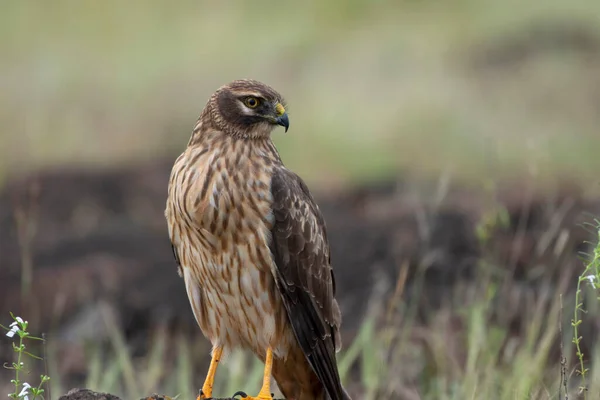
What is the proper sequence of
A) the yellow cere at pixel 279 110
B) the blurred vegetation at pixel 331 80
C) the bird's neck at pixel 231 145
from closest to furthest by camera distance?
the bird's neck at pixel 231 145, the yellow cere at pixel 279 110, the blurred vegetation at pixel 331 80

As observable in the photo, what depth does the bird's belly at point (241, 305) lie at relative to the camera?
6.23m

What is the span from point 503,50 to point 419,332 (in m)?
15.3

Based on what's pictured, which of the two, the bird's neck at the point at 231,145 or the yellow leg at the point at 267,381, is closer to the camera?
the yellow leg at the point at 267,381

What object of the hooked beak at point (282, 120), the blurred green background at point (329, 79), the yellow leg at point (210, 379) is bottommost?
the blurred green background at point (329, 79)

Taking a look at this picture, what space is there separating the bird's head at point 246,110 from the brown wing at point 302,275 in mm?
242

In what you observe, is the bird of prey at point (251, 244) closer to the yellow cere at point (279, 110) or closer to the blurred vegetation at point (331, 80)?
the yellow cere at point (279, 110)

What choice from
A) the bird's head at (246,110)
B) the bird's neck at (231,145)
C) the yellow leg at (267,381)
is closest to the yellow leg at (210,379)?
the yellow leg at (267,381)

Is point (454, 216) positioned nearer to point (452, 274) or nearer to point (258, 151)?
point (452, 274)

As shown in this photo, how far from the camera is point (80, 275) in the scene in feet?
36.4

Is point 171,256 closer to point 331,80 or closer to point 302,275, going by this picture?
point 302,275

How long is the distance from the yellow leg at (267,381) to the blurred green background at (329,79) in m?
9.08

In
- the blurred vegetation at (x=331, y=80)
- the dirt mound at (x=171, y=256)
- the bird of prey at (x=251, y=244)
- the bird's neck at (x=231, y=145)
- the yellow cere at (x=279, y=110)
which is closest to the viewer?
the bird of prey at (x=251, y=244)

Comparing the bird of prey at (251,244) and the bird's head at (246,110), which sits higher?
the bird's head at (246,110)

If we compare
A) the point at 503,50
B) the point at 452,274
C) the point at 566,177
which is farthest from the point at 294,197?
the point at 503,50
